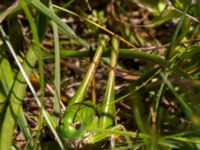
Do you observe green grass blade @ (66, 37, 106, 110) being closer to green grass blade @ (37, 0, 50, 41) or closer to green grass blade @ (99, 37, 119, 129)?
green grass blade @ (99, 37, 119, 129)

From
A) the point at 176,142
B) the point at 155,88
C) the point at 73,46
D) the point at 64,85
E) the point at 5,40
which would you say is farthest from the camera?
the point at 73,46

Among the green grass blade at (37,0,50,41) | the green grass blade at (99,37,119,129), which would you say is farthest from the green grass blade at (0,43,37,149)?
the green grass blade at (99,37,119,129)

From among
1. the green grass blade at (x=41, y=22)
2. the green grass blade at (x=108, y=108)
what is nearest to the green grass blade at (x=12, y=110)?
the green grass blade at (x=41, y=22)

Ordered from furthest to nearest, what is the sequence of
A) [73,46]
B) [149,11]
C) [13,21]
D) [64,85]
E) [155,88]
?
[149,11], [73,46], [64,85], [13,21], [155,88]

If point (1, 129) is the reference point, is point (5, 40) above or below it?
above

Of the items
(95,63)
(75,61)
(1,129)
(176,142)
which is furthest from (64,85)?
(176,142)

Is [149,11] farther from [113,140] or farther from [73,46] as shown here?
[113,140]

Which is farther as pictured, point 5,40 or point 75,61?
point 75,61

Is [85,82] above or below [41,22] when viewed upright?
below

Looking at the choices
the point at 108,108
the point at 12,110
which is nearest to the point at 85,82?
the point at 108,108

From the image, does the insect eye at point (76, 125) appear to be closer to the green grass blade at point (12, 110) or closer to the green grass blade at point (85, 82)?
the green grass blade at point (85, 82)

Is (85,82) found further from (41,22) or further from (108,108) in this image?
(41,22)
